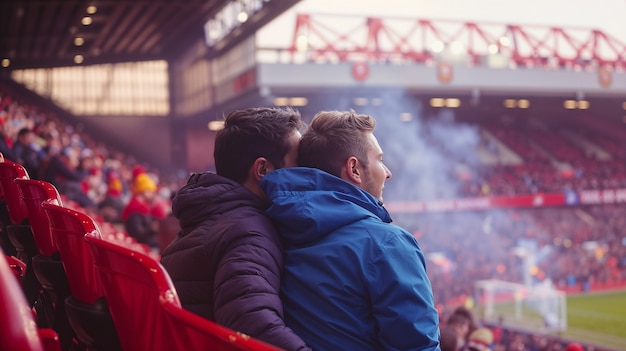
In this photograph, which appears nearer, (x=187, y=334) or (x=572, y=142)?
(x=187, y=334)

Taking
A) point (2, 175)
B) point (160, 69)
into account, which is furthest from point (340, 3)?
point (2, 175)

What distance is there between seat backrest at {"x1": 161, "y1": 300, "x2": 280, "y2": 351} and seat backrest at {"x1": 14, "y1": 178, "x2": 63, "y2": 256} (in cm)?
102

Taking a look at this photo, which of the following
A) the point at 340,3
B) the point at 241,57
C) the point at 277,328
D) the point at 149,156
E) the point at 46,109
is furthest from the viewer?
the point at 149,156

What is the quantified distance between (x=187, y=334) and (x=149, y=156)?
93.8 ft

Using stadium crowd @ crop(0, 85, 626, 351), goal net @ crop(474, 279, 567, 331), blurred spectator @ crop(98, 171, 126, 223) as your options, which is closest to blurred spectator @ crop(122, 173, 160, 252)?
blurred spectator @ crop(98, 171, 126, 223)

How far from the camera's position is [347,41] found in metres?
21.8

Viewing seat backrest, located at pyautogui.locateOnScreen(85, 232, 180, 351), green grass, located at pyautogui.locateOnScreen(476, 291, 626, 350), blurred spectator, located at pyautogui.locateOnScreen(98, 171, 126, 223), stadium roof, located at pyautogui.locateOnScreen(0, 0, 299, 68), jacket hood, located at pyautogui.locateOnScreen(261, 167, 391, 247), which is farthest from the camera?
stadium roof, located at pyautogui.locateOnScreen(0, 0, 299, 68)

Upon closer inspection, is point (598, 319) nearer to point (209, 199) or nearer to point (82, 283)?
point (209, 199)

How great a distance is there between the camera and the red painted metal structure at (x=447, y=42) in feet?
69.4

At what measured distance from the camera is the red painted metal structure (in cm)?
2114

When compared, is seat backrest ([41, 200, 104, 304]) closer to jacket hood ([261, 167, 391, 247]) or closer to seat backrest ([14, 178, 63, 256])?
seat backrest ([14, 178, 63, 256])

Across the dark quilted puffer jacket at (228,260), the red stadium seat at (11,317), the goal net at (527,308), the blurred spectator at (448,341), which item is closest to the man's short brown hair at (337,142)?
the dark quilted puffer jacket at (228,260)

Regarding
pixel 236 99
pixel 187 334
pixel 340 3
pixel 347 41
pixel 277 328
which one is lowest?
pixel 277 328

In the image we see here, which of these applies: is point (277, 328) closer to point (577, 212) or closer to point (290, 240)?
point (290, 240)
